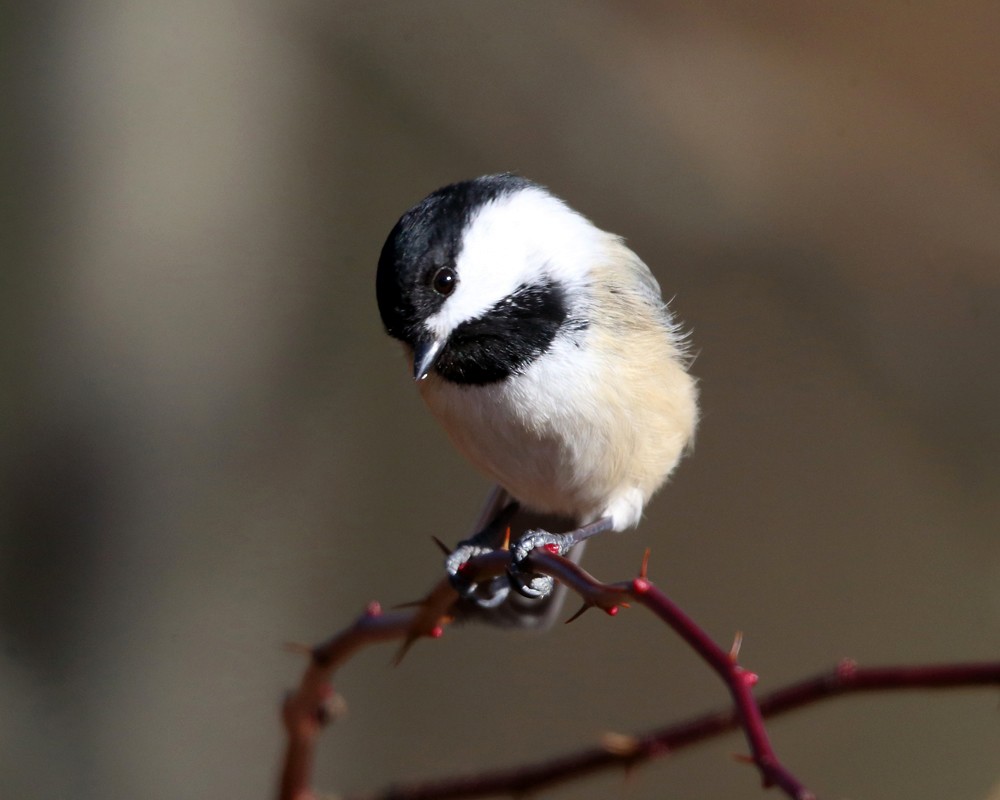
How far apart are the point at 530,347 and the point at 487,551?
315mm

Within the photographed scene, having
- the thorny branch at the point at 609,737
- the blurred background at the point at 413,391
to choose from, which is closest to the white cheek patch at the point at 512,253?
the thorny branch at the point at 609,737

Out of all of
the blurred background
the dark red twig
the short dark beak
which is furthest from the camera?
the blurred background

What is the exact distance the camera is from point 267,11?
3357 mm

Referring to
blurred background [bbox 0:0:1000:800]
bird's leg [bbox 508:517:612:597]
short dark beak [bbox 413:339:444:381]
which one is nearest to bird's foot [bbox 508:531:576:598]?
bird's leg [bbox 508:517:612:597]

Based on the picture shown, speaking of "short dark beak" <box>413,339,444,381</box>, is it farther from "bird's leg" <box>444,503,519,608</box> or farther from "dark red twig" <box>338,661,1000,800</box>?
"dark red twig" <box>338,661,1000,800</box>

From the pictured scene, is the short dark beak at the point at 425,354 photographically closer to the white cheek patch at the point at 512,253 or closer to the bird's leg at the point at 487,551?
the white cheek patch at the point at 512,253

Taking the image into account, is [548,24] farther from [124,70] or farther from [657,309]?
[657,309]

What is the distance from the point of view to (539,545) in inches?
56.7

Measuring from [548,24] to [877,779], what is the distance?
2.35m

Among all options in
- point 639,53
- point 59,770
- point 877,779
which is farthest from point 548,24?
point 59,770

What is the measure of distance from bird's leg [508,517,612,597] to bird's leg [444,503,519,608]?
3 centimetres

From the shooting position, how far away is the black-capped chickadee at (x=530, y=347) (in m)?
1.38

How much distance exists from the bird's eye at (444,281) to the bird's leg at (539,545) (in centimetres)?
35

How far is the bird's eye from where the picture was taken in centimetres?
137
